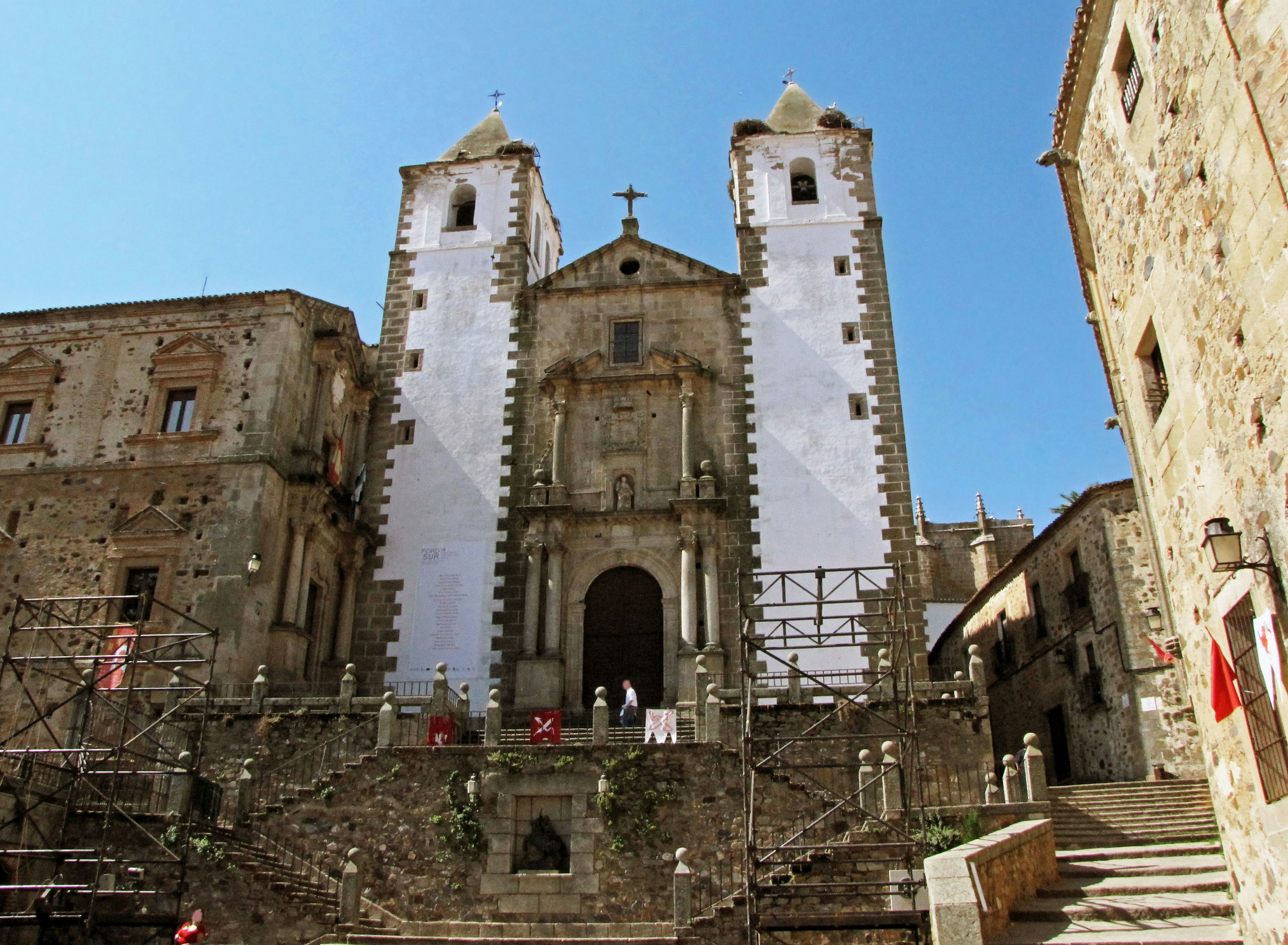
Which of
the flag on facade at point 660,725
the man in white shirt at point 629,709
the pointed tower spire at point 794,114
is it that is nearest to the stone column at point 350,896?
the flag on facade at point 660,725

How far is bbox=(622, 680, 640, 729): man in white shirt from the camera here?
60.7 ft

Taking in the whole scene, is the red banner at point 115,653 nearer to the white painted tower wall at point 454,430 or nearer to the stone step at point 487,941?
the white painted tower wall at point 454,430

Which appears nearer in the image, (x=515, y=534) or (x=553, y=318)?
(x=515, y=534)

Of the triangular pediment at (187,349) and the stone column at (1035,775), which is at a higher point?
the triangular pediment at (187,349)

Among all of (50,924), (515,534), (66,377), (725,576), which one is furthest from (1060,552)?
(66,377)

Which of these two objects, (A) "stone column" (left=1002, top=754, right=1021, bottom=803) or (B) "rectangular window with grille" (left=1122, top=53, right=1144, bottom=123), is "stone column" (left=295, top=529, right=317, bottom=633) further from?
(B) "rectangular window with grille" (left=1122, top=53, right=1144, bottom=123)

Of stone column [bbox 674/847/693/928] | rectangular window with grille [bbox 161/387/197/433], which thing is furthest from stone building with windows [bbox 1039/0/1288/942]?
rectangular window with grille [bbox 161/387/197/433]

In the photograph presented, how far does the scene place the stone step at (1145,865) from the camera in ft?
36.8

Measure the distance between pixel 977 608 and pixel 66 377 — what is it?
75.0ft

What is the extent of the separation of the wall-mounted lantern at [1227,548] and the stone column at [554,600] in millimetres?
14180

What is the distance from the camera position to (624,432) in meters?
22.8

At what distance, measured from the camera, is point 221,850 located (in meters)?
14.7

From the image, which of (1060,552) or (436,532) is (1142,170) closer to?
(1060,552)

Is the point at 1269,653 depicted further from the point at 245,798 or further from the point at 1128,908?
the point at 245,798
